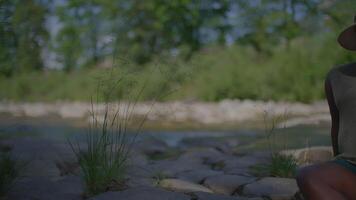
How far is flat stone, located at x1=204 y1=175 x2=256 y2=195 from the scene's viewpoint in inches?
89.3

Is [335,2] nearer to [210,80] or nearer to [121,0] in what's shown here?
[210,80]

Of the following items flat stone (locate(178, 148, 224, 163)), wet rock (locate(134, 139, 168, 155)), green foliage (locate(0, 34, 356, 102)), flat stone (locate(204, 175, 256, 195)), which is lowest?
green foliage (locate(0, 34, 356, 102))

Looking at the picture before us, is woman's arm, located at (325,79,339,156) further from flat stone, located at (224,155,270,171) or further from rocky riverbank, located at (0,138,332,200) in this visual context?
flat stone, located at (224,155,270,171)

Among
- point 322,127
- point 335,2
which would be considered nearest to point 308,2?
point 335,2

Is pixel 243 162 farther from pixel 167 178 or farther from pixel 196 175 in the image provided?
pixel 167 178

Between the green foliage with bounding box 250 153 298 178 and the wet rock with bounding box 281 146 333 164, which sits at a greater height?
the green foliage with bounding box 250 153 298 178

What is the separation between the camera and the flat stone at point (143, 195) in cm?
178

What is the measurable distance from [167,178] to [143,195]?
0.56 m

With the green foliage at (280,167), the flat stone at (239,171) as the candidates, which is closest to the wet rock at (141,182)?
the flat stone at (239,171)

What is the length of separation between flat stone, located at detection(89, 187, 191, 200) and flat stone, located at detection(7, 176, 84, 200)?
0.18m

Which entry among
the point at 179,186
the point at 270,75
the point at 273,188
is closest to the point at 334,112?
the point at 273,188

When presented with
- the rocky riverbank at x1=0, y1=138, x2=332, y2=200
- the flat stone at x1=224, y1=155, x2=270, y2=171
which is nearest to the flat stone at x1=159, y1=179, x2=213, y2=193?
the rocky riverbank at x1=0, y1=138, x2=332, y2=200

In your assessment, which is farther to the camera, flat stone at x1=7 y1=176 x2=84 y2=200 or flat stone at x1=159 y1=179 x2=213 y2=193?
flat stone at x1=159 y1=179 x2=213 y2=193

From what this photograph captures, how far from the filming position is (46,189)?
6.51 ft
